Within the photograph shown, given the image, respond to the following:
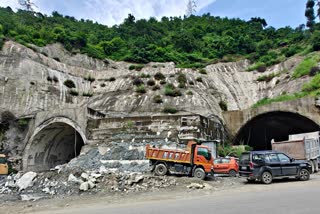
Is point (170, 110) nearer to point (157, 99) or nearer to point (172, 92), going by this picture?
point (157, 99)

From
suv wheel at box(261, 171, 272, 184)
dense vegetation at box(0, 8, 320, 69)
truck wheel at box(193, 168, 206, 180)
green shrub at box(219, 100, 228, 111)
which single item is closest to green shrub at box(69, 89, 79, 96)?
dense vegetation at box(0, 8, 320, 69)

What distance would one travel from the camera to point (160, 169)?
15.0 metres

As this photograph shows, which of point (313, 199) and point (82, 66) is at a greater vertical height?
point (82, 66)

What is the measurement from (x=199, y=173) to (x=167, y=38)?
5830 cm

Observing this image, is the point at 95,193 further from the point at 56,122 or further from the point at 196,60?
the point at 196,60

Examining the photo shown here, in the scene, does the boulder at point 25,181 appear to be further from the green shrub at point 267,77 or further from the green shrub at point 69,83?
the green shrub at point 267,77

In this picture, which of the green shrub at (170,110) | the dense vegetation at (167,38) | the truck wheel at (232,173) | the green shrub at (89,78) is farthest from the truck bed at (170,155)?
the dense vegetation at (167,38)

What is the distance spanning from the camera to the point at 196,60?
61.6 meters

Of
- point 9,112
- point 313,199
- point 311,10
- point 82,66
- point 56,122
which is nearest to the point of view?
point 313,199

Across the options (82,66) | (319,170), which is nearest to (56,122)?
(319,170)

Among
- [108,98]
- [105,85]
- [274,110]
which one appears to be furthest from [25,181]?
[105,85]

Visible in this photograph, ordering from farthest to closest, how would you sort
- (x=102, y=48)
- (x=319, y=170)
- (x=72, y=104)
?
(x=102, y=48)
(x=72, y=104)
(x=319, y=170)

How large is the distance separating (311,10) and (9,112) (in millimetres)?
Result: 66605

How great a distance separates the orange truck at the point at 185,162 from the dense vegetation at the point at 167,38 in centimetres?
3740
